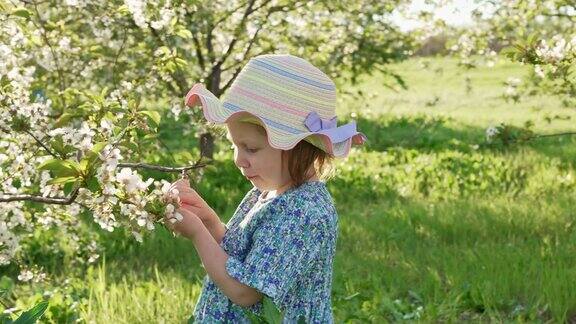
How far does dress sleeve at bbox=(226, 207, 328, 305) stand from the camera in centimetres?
226

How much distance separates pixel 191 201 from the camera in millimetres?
2578

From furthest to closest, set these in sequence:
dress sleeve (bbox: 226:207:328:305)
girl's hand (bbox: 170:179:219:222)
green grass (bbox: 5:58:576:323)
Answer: green grass (bbox: 5:58:576:323) → girl's hand (bbox: 170:179:219:222) → dress sleeve (bbox: 226:207:328:305)

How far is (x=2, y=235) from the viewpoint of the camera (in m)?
3.29

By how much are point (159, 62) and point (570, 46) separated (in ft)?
6.37

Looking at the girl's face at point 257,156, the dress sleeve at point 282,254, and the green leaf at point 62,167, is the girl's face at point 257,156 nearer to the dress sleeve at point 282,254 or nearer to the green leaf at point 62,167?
the dress sleeve at point 282,254

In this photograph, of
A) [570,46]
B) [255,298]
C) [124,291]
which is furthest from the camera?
[124,291]

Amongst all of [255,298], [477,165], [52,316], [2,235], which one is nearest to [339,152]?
[255,298]

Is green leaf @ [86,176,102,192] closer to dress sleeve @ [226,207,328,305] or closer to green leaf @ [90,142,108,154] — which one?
green leaf @ [90,142,108,154]

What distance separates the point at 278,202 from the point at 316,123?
0.80 ft

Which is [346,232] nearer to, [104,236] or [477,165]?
[104,236]

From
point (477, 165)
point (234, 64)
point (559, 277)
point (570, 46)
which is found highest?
point (570, 46)

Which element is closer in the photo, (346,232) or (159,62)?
(159,62)

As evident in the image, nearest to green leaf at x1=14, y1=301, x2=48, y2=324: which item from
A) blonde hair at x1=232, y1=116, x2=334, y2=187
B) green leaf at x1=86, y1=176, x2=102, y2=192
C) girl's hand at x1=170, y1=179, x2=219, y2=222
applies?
green leaf at x1=86, y1=176, x2=102, y2=192

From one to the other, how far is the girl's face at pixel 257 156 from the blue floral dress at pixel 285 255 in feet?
0.19
